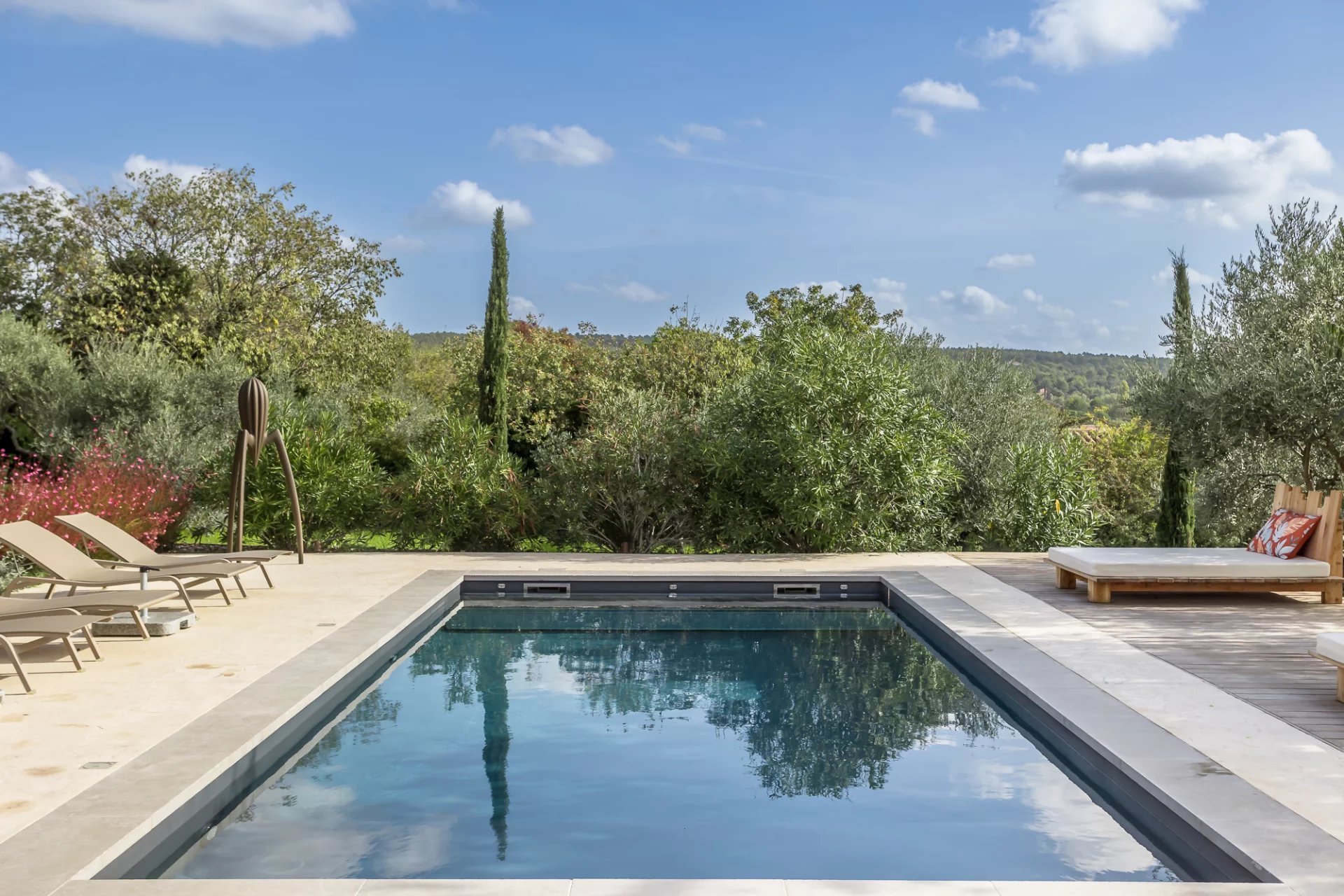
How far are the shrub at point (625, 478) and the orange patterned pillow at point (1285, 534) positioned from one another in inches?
237

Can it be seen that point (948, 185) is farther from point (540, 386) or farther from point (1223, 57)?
point (540, 386)

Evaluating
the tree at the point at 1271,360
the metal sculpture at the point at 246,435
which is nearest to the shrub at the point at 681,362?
the tree at the point at 1271,360

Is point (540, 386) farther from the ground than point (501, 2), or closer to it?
closer to it

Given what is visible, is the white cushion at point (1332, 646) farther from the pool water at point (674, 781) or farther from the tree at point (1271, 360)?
the tree at point (1271, 360)

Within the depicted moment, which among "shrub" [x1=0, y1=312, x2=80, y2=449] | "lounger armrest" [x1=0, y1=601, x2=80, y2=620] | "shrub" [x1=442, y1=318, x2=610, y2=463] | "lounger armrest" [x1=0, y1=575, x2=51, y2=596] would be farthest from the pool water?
"shrub" [x1=442, y1=318, x2=610, y2=463]

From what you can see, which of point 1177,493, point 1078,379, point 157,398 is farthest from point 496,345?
point 1078,379

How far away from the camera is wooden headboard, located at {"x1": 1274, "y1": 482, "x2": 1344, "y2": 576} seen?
913 cm

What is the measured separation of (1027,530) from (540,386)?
9837mm

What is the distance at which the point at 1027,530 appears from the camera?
13.7 metres

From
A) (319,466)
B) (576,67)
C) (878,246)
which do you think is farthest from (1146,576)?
(878,246)

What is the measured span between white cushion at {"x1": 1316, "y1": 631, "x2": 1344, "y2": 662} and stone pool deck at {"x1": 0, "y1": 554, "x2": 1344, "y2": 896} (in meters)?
0.33

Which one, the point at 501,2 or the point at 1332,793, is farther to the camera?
the point at 501,2

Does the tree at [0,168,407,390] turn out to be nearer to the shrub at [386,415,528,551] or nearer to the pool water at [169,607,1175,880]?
the shrub at [386,415,528,551]

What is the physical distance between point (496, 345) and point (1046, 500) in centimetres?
796
